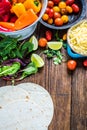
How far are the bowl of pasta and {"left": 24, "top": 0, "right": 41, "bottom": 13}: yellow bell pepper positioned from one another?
0.59ft

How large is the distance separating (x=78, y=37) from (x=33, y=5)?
258 millimetres

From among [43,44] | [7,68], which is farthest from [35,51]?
Answer: [7,68]

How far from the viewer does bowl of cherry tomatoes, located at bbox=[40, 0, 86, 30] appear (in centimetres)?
181

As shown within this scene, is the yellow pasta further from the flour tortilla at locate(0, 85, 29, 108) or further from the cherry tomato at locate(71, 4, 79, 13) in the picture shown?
the flour tortilla at locate(0, 85, 29, 108)

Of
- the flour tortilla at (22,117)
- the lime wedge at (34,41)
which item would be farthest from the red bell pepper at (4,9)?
the flour tortilla at (22,117)

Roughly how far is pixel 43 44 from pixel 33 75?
155 millimetres

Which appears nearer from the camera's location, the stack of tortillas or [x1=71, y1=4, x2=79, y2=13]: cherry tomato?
the stack of tortillas

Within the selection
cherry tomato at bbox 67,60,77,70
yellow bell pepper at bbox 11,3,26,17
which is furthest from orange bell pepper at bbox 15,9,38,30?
cherry tomato at bbox 67,60,77,70

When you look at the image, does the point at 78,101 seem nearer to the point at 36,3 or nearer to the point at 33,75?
the point at 33,75

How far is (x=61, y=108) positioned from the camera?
67.7 inches

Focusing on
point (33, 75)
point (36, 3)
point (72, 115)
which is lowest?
point (72, 115)

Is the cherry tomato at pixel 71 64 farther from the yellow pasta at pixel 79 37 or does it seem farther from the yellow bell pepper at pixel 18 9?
the yellow bell pepper at pixel 18 9

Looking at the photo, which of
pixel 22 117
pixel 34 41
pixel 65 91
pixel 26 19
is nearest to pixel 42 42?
pixel 34 41

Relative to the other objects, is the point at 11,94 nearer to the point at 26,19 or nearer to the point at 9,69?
the point at 9,69
